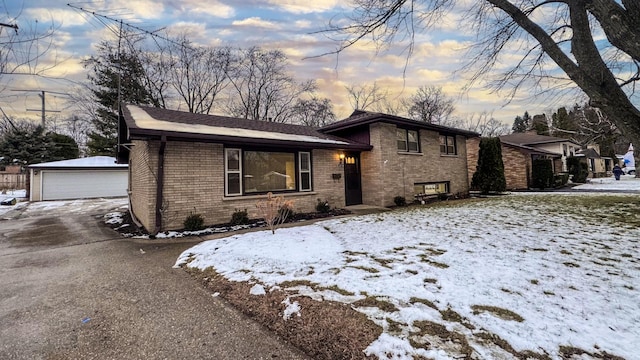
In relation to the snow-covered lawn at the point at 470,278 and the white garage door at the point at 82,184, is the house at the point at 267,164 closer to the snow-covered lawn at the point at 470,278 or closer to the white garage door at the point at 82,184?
the snow-covered lawn at the point at 470,278

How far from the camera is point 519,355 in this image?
1.97 m

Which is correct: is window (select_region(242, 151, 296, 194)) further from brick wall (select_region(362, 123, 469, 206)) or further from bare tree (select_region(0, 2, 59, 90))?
bare tree (select_region(0, 2, 59, 90))

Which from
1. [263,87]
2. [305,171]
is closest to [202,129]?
[305,171]

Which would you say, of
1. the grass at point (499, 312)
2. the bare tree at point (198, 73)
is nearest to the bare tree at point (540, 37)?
the grass at point (499, 312)

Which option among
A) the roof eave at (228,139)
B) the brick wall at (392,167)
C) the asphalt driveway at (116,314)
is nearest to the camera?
the asphalt driveway at (116,314)

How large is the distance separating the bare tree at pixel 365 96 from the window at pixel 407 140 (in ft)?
52.3

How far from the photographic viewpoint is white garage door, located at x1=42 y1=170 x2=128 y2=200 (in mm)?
18672

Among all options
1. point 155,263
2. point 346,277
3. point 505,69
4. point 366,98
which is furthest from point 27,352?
point 366,98

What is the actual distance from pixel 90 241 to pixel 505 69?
10345 mm

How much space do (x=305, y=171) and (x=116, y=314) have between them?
7359 millimetres

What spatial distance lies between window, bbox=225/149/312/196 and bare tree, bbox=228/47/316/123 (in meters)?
16.7

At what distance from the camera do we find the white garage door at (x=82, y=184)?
61.3 feet

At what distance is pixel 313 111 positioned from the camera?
92.9 ft

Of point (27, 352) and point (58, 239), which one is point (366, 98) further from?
point (27, 352)
